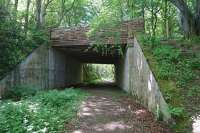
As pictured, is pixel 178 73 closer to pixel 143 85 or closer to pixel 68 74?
pixel 143 85

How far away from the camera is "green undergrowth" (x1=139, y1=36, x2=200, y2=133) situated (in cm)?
744

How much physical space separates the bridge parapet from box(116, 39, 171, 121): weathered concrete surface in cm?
90

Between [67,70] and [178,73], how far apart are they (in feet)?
45.8

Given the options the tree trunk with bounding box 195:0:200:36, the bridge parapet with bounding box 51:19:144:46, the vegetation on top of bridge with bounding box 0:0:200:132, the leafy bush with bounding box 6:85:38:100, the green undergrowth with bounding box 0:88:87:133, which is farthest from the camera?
the bridge parapet with bounding box 51:19:144:46

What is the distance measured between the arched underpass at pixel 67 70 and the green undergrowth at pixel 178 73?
26 centimetres

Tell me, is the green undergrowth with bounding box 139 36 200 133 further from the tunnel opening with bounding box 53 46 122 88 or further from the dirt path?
the tunnel opening with bounding box 53 46 122 88

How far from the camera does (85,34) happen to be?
56.3 feet

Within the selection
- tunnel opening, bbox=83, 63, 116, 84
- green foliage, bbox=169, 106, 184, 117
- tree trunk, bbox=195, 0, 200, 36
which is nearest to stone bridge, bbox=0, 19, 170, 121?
green foliage, bbox=169, 106, 184, 117

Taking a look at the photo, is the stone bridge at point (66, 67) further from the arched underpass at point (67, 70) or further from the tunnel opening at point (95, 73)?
the tunnel opening at point (95, 73)

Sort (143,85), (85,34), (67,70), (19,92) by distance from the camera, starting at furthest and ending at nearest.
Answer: (67,70) < (85,34) < (19,92) < (143,85)

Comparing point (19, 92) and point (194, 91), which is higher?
point (194, 91)

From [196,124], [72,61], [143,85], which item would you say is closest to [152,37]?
[143,85]

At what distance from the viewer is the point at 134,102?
11492 millimetres

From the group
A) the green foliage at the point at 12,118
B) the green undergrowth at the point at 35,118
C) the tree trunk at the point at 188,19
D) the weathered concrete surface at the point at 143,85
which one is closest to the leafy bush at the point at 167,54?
the weathered concrete surface at the point at 143,85
